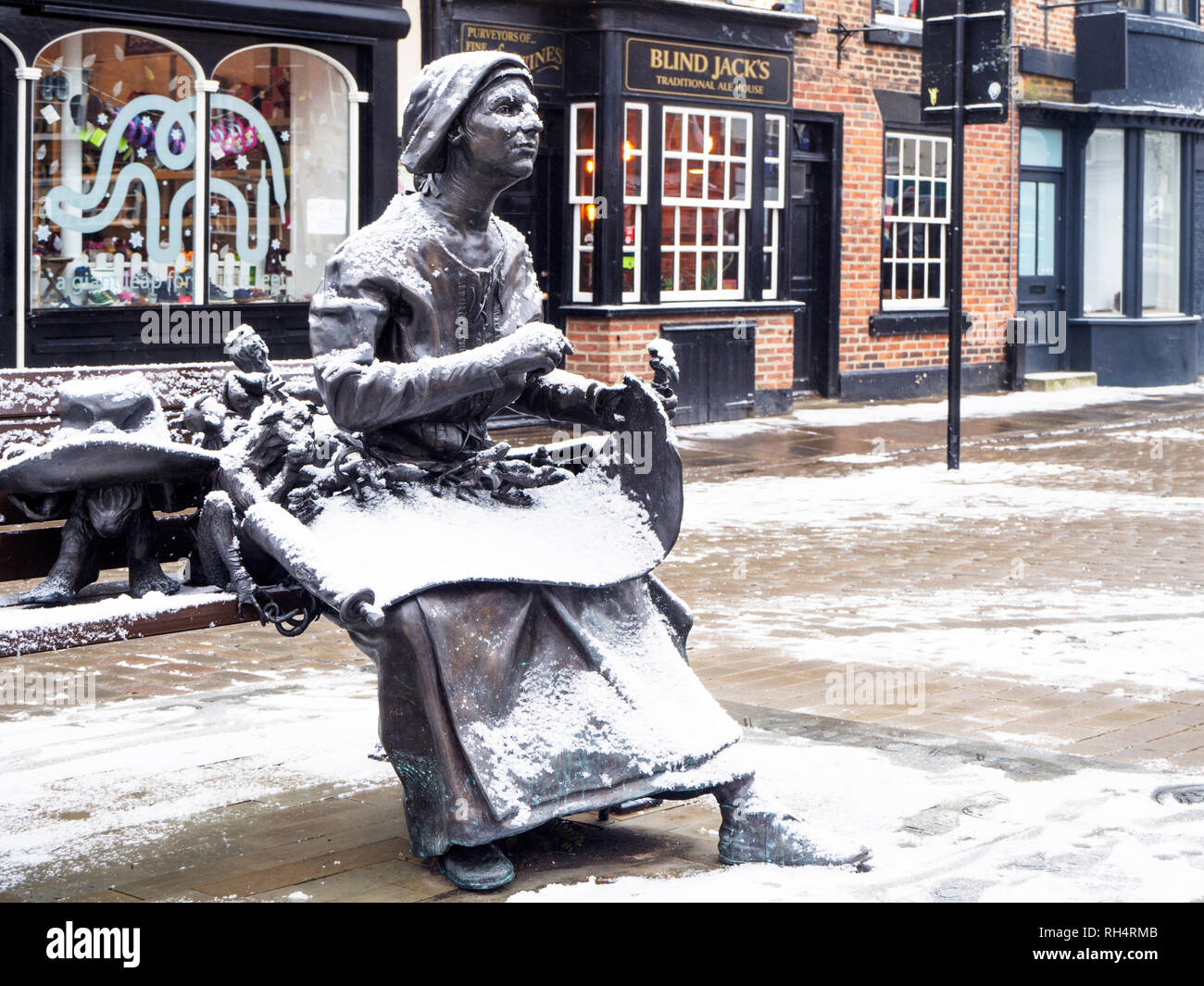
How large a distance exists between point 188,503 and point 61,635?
759 millimetres

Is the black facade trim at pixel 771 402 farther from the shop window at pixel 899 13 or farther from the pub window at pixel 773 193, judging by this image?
the shop window at pixel 899 13

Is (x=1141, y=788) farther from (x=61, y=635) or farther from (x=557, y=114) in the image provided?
(x=557, y=114)

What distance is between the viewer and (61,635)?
4.04 meters

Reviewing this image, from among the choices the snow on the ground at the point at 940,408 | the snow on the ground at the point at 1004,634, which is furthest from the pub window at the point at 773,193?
the snow on the ground at the point at 1004,634

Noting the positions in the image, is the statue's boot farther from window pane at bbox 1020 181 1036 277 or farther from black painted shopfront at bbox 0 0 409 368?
window pane at bbox 1020 181 1036 277

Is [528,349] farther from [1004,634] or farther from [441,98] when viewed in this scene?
[1004,634]

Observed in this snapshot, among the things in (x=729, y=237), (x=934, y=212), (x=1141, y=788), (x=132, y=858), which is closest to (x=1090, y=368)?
(x=934, y=212)

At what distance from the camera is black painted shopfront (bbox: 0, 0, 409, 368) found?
11062 millimetres

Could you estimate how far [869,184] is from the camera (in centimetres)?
1748

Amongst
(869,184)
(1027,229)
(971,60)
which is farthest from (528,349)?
(1027,229)

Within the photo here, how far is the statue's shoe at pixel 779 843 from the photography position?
395 cm

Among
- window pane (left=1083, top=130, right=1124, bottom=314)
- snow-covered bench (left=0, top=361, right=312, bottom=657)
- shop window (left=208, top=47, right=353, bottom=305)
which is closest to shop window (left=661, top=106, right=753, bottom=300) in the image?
shop window (left=208, top=47, right=353, bottom=305)

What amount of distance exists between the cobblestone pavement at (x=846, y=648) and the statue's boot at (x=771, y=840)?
102 millimetres

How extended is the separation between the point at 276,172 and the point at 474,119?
868 centimetres
